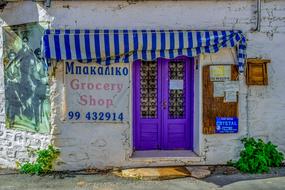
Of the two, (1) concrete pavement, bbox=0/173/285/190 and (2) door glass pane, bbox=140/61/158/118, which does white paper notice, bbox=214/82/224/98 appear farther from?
(1) concrete pavement, bbox=0/173/285/190

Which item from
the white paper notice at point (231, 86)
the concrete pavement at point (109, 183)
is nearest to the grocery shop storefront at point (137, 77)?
the white paper notice at point (231, 86)

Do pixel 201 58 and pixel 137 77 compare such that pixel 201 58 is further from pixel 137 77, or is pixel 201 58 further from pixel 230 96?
pixel 137 77

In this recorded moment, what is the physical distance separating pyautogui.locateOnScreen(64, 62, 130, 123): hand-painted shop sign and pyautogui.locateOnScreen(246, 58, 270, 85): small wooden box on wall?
2.71 metres

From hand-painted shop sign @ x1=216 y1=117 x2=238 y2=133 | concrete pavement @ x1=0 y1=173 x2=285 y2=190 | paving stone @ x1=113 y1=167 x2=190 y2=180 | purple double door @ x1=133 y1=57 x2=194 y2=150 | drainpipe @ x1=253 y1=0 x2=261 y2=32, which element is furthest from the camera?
purple double door @ x1=133 y1=57 x2=194 y2=150

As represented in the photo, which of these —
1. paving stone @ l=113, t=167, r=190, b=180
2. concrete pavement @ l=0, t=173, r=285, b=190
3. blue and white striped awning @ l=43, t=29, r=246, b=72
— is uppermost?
blue and white striped awning @ l=43, t=29, r=246, b=72

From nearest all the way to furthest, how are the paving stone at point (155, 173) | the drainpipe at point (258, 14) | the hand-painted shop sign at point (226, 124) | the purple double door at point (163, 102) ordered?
the paving stone at point (155, 173) → the drainpipe at point (258, 14) → the hand-painted shop sign at point (226, 124) → the purple double door at point (163, 102)

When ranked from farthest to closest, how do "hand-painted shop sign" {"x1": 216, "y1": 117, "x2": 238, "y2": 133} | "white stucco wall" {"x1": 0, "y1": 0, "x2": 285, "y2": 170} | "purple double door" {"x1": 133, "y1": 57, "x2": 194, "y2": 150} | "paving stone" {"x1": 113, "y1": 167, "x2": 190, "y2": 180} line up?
1. "purple double door" {"x1": 133, "y1": 57, "x2": 194, "y2": 150}
2. "hand-painted shop sign" {"x1": 216, "y1": 117, "x2": 238, "y2": 133}
3. "white stucco wall" {"x1": 0, "y1": 0, "x2": 285, "y2": 170}
4. "paving stone" {"x1": 113, "y1": 167, "x2": 190, "y2": 180}

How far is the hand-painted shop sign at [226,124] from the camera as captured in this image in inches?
349

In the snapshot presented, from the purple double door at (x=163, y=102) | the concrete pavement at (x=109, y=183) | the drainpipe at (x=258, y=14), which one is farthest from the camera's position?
the purple double door at (x=163, y=102)

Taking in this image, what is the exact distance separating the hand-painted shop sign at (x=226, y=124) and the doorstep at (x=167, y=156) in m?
0.80

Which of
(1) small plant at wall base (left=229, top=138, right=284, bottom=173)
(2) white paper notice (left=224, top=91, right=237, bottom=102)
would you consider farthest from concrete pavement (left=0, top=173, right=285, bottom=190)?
(2) white paper notice (left=224, top=91, right=237, bottom=102)

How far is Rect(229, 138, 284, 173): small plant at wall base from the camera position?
8594 mm

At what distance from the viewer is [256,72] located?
8836 millimetres

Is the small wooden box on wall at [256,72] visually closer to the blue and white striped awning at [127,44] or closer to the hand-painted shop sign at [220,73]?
the hand-painted shop sign at [220,73]
